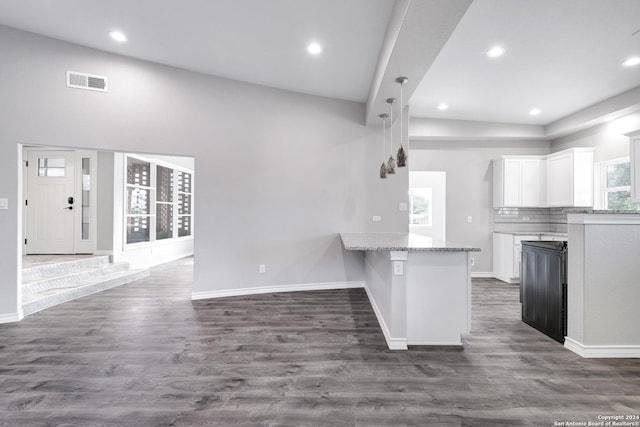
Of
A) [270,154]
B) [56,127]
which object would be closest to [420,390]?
[270,154]

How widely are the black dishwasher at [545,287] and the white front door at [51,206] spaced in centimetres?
739

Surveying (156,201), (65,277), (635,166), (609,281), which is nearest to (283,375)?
(609,281)

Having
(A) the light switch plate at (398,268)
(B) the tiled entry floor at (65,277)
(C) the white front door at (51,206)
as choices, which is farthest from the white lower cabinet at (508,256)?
(C) the white front door at (51,206)

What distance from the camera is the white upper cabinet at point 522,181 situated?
536cm

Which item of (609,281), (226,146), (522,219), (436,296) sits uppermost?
(226,146)

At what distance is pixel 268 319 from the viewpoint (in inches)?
128

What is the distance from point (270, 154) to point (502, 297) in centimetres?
398

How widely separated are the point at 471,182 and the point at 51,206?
812cm

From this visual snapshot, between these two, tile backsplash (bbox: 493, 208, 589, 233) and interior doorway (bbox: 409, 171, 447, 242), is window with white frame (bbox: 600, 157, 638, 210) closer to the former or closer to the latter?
tile backsplash (bbox: 493, 208, 589, 233)

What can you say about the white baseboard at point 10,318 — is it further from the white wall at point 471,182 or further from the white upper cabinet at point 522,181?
the white upper cabinet at point 522,181

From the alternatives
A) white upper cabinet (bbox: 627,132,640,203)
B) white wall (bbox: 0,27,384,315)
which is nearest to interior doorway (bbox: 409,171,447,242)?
white wall (bbox: 0,27,384,315)

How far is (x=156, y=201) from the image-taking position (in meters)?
6.68

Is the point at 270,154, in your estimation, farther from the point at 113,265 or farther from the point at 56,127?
the point at 113,265

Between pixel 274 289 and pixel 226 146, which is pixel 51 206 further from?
pixel 274 289
